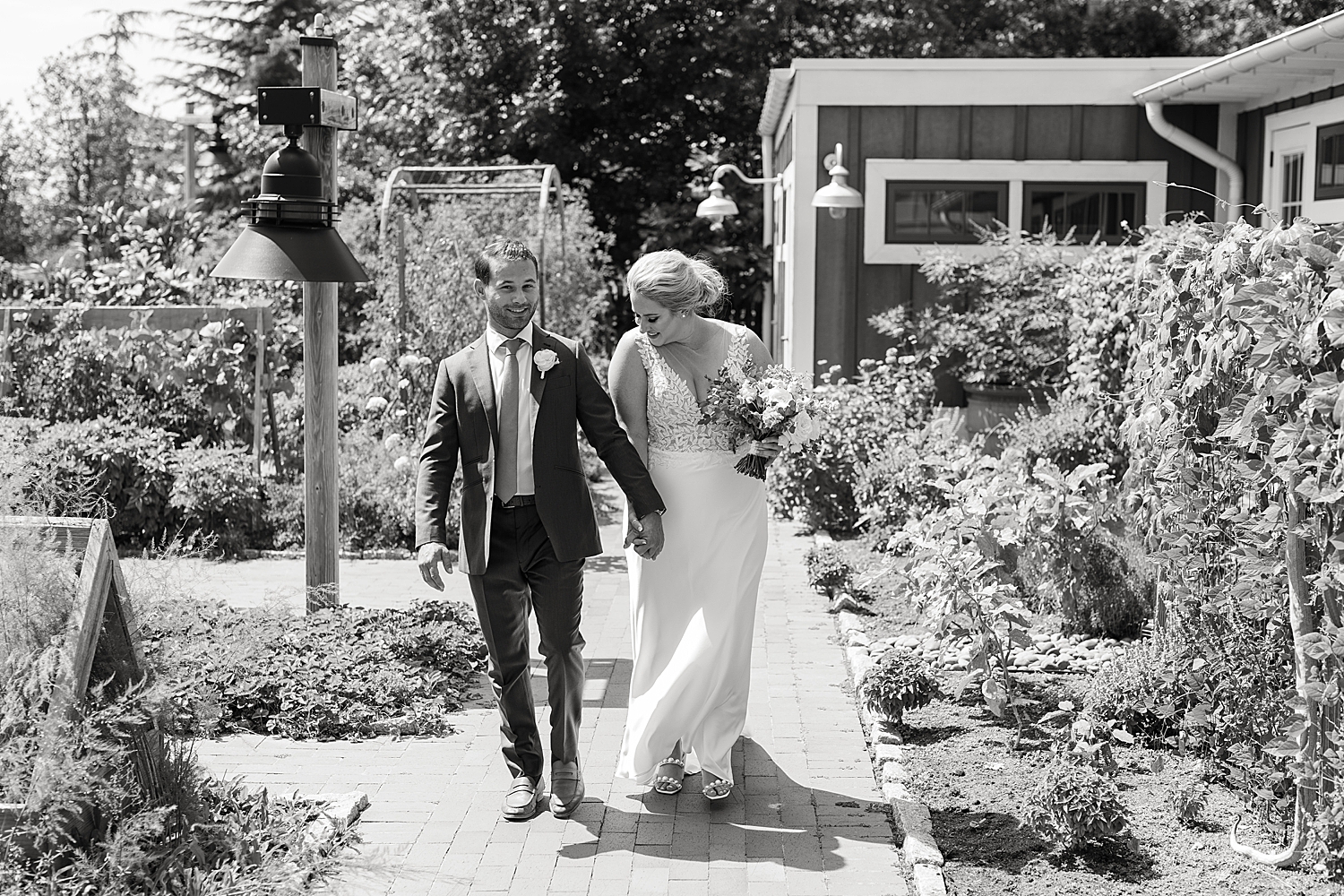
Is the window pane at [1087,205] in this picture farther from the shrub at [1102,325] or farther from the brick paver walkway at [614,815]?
the brick paver walkway at [614,815]

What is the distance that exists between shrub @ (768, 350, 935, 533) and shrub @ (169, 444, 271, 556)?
358cm

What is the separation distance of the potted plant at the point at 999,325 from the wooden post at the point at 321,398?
4.89m

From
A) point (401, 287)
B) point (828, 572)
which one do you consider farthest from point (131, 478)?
point (828, 572)

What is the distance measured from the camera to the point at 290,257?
5.87 meters

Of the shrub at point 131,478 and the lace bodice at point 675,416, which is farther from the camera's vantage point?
the shrub at point 131,478

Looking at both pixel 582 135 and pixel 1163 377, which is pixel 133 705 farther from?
pixel 582 135

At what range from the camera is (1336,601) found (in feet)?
11.8

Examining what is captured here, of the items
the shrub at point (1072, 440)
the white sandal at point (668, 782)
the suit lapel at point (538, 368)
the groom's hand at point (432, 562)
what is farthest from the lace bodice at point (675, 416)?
the shrub at point (1072, 440)

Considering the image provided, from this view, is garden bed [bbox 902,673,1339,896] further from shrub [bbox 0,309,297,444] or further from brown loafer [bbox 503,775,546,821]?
shrub [bbox 0,309,297,444]

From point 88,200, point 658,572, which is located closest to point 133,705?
point 658,572

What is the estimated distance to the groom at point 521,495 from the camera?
4.48 metres

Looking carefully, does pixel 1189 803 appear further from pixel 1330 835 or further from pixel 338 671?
pixel 338 671

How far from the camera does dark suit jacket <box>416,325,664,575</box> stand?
4.47 metres

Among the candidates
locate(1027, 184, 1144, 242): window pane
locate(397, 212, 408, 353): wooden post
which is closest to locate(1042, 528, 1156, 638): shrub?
locate(1027, 184, 1144, 242): window pane
